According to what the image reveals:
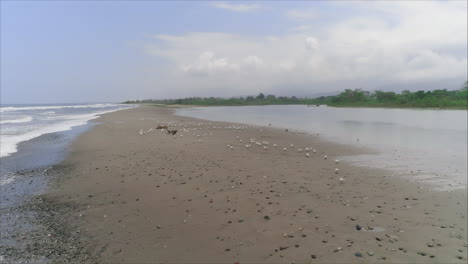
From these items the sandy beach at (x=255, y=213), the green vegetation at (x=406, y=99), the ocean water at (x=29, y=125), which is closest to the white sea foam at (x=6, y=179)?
the sandy beach at (x=255, y=213)

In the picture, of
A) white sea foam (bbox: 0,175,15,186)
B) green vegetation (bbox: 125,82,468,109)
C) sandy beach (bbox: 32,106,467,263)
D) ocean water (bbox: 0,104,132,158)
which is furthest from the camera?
green vegetation (bbox: 125,82,468,109)

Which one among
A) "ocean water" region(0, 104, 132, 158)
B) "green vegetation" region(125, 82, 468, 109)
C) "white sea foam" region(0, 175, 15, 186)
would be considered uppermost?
"green vegetation" region(125, 82, 468, 109)

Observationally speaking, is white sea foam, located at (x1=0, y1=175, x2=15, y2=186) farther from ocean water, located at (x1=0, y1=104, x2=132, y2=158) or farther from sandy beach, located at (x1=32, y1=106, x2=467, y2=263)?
ocean water, located at (x1=0, y1=104, x2=132, y2=158)

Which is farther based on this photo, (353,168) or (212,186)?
(353,168)

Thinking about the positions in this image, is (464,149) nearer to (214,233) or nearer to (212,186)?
(212,186)

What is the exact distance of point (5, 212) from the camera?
20.8 feet

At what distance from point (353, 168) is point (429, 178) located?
216 cm

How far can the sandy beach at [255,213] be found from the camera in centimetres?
462

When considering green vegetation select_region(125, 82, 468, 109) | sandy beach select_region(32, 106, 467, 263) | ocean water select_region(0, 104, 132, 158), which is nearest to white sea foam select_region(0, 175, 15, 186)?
sandy beach select_region(32, 106, 467, 263)

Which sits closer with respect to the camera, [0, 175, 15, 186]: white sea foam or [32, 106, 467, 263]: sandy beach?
[32, 106, 467, 263]: sandy beach

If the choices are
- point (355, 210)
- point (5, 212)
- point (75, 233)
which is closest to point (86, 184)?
point (5, 212)

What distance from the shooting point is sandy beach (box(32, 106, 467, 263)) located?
4617 mm

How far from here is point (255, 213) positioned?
6.03 metres

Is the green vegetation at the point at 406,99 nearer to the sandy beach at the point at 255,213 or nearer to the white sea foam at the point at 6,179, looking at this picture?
the sandy beach at the point at 255,213
